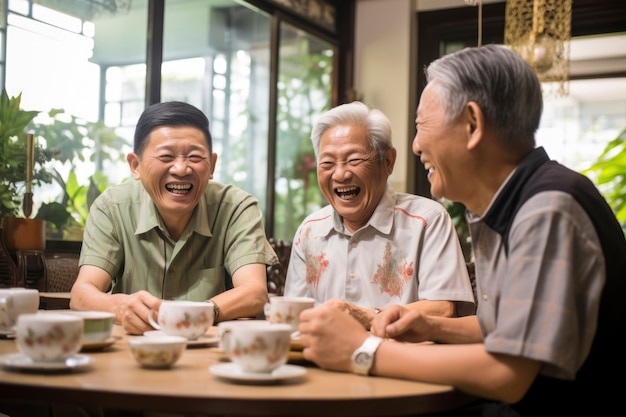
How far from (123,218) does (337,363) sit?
126cm

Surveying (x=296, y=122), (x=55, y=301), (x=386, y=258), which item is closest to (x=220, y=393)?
(x=386, y=258)

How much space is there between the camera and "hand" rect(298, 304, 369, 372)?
4.31ft

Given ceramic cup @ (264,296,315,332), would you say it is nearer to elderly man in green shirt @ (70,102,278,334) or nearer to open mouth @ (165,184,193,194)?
elderly man in green shirt @ (70,102,278,334)

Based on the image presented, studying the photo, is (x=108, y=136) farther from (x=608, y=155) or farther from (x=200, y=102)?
(x=608, y=155)

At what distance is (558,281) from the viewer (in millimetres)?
1248

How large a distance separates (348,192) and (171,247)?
22.9 inches

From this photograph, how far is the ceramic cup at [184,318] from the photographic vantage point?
1498 mm

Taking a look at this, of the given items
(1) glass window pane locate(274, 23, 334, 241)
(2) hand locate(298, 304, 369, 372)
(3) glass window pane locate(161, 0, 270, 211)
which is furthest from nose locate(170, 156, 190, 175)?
(1) glass window pane locate(274, 23, 334, 241)

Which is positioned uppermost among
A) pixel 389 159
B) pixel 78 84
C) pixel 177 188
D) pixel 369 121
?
pixel 78 84

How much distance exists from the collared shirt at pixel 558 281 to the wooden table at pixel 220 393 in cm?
16

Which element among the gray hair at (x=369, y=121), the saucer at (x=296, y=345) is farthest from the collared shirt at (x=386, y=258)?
the saucer at (x=296, y=345)

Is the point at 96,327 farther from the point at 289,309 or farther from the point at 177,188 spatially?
the point at 177,188

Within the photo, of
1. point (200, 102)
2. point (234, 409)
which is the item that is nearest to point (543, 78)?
point (200, 102)

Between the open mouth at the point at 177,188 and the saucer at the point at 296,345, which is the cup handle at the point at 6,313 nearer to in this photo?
the saucer at the point at 296,345
